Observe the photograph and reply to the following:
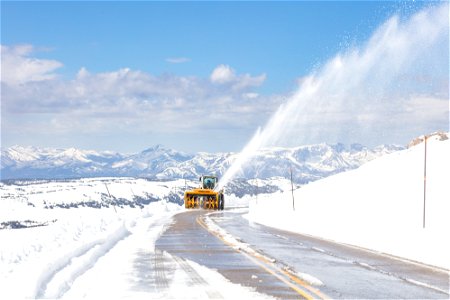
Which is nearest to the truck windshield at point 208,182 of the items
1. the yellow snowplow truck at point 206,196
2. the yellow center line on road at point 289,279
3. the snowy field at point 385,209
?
the yellow snowplow truck at point 206,196

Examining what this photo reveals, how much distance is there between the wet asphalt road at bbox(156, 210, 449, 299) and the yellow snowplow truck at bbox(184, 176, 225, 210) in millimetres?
45341

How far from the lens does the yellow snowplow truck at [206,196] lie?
233 ft

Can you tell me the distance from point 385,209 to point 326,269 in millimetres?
40570

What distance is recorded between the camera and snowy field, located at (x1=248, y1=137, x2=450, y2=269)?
2191 cm

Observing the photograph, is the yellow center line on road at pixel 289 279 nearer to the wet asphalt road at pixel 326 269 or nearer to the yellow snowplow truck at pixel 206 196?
the wet asphalt road at pixel 326 269

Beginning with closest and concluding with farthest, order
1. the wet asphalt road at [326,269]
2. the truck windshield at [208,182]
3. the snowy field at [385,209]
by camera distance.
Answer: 1. the wet asphalt road at [326,269]
2. the snowy field at [385,209]
3. the truck windshield at [208,182]

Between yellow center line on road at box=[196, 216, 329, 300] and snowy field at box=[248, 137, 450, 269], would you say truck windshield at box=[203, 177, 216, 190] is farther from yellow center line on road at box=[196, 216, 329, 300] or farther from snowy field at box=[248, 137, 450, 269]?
yellow center line on road at box=[196, 216, 329, 300]

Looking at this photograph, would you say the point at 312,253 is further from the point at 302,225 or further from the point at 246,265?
the point at 302,225

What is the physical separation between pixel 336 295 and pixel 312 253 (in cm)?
871

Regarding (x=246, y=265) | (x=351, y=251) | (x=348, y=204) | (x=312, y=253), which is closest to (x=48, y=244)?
(x=246, y=265)

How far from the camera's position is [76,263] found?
628 inches

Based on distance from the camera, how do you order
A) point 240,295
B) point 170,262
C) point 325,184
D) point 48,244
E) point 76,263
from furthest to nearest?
point 325,184 → point 48,244 → point 170,262 → point 76,263 → point 240,295

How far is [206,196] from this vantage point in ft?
235

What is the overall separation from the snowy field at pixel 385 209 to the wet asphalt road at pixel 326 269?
166cm
